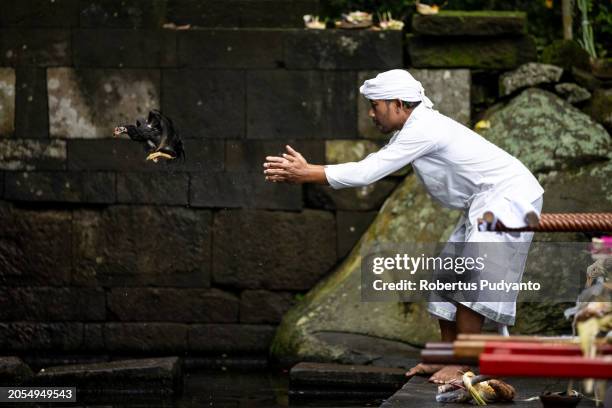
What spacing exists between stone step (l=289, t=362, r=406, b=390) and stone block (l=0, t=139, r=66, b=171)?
2867 millimetres

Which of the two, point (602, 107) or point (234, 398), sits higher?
point (602, 107)

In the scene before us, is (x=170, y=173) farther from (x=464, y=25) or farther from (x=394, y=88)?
(x=394, y=88)

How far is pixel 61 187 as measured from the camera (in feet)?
31.5

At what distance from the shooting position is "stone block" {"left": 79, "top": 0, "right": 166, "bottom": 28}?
9.62 meters

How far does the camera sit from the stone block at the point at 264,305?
381 inches

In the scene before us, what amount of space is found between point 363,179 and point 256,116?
3046 millimetres

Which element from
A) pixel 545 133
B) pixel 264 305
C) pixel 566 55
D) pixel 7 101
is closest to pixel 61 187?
pixel 7 101

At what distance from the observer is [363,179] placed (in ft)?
22.0

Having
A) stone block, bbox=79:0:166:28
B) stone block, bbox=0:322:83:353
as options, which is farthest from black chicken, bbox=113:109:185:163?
stone block, bbox=0:322:83:353

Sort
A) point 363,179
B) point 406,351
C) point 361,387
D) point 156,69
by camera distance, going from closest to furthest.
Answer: point 363,179, point 361,387, point 406,351, point 156,69

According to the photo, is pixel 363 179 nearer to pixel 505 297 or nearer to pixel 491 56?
pixel 505 297

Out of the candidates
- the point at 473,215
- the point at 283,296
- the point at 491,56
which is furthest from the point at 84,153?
the point at 473,215

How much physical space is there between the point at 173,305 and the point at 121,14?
2337 mm

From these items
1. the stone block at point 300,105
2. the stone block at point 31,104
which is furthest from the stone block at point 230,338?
the stone block at point 31,104
